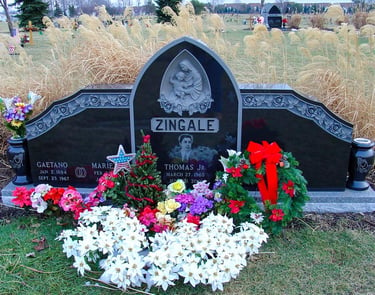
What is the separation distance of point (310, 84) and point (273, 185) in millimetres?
2393

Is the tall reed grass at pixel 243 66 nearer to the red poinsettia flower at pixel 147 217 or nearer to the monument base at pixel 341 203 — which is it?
the monument base at pixel 341 203

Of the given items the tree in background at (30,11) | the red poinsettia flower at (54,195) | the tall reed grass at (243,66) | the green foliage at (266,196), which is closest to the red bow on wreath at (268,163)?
the green foliage at (266,196)

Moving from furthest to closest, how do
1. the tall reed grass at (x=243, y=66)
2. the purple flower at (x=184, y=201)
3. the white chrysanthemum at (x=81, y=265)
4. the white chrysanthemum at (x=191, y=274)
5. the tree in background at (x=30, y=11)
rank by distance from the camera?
the tree in background at (x=30, y=11)
the tall reed grass at (x=243, y=66)
the purple flower at (x=184, y=201)
the white chrysanthemum at (x=81, y=265)
the white chrysanthemum at (x=191, y=274)

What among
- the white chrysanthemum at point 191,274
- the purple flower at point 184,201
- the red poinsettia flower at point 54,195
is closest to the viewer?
the white chrysanthemum at point 191,274

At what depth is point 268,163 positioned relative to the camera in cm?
342

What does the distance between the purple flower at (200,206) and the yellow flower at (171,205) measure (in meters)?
0.14

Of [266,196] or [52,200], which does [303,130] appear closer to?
[266,196]

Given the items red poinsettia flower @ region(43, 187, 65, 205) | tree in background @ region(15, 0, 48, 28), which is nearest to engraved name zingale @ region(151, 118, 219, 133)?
red poinsettia flower @ region(43, 187, 65, 205)

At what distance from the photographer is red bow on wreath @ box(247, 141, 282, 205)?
11.2 ft

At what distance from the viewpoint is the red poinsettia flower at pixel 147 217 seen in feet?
11.0

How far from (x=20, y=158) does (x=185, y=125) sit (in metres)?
1.71

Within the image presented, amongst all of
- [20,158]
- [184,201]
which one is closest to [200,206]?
[184,201]

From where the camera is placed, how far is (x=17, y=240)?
351 centimetres

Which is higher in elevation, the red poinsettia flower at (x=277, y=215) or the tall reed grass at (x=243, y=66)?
the tall reed grass at (x=243, y=66)
